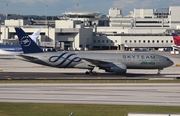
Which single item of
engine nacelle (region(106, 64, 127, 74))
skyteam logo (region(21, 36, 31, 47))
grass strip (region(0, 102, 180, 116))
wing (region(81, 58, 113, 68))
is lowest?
grass strip (region(0, 102, 180, 116))

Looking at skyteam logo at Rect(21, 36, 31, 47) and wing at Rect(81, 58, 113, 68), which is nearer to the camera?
wing at Rect(81, 58, 113, 68)

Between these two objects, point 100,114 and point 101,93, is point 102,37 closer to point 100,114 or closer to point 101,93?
point 101,93

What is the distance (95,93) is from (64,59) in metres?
22.5

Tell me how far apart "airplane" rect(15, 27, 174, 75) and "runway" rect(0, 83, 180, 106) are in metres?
14.7

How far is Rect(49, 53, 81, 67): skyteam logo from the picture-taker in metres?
75.8

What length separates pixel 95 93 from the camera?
5419cm

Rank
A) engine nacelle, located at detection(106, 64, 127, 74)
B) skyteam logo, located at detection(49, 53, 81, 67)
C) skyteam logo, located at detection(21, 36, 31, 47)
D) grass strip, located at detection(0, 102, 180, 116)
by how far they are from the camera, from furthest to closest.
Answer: skyteam logo, located at detection(21, 36, 31, 47) → skyteam logo, located at detection(49, 53, 81, 67) → engine nacelle, located at detection(106, 64, 127, 74) → grass strip, located at detection(0, 102, 180, 116)

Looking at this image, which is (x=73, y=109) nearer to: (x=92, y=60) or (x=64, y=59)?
(x=92, y=60)

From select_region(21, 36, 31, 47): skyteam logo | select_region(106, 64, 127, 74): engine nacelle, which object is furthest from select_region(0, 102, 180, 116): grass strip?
select_region(21, 36, 31, 47): skyteam logo

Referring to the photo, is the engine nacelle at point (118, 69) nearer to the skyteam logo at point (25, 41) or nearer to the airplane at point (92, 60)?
the airplane at point (92, 60)

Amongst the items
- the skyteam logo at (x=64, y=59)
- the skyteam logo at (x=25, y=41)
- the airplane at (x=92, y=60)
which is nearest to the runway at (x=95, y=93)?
the airplane at (x=92, y=60)

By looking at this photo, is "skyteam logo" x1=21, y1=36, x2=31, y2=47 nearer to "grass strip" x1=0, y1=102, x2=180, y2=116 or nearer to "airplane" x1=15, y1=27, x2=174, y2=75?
"airplane" x1=15, y1=27, x2=174, y2=75

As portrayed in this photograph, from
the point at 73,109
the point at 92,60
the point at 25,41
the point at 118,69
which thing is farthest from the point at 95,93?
the point at 25,41

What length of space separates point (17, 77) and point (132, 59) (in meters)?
17.7
